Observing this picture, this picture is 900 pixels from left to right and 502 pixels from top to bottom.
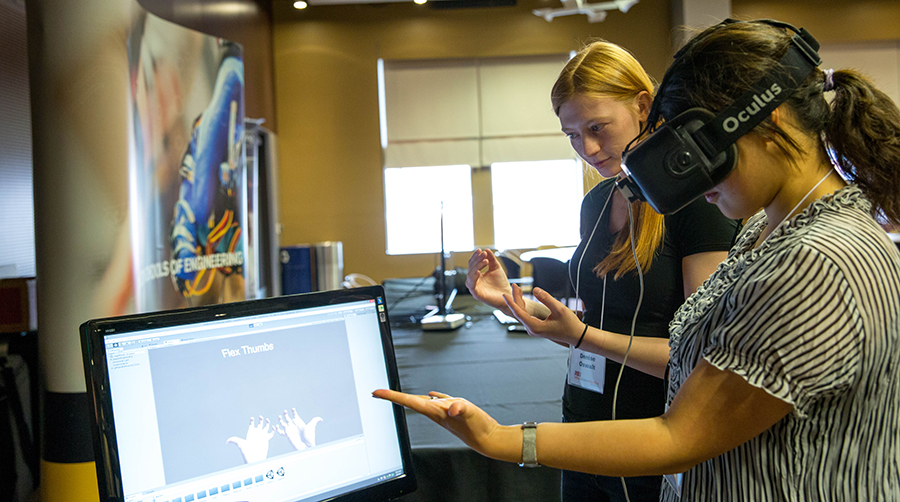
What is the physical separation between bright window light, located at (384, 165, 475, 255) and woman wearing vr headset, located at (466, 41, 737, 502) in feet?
19.1

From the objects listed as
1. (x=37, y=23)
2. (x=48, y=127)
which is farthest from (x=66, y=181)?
(x=37, y=23)

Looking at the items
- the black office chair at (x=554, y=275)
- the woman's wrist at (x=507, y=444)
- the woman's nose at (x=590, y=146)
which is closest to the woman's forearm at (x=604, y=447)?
the woman's wrist at (x=507, y=444)

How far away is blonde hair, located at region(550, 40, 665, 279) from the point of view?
1.08m

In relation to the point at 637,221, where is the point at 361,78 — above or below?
above

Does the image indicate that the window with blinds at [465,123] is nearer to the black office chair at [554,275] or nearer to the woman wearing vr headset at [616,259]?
the black office chair at [554,275]

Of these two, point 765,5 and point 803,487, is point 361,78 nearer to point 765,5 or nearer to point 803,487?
point 765,5

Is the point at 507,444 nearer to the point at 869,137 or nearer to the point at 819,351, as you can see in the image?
the point at 819,351

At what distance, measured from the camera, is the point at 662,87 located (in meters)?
0.72

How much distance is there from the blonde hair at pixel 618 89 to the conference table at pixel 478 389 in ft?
1.73

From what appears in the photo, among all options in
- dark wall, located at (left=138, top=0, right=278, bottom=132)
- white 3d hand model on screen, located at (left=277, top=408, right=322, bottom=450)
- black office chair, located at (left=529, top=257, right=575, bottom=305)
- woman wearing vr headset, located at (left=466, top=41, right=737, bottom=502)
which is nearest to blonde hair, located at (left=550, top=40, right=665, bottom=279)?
woman wearing vr headset, located at (left=466, top=41, right=737, bottom=502)

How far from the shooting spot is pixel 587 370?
1152 millimetres

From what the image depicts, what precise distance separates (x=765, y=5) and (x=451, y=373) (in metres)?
7.13

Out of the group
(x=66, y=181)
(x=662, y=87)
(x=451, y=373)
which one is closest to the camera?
(x=662, y=87)

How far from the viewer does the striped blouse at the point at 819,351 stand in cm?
53
